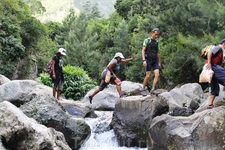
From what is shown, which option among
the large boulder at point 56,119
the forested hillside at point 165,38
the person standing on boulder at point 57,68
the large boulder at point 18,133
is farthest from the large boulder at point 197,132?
the forested hillside at point 165,38

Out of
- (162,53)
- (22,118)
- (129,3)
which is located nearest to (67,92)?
(162,53)

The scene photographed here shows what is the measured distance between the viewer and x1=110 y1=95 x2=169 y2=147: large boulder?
9109 mm

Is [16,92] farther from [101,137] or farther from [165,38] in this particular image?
[165,38]

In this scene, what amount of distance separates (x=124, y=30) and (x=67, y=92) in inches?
675

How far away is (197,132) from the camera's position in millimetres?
6879

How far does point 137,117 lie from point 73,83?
1041 centimetres

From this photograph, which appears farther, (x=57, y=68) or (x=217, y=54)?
(x=57, y=68)

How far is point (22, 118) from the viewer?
14.0 ft

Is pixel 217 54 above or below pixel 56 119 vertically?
above

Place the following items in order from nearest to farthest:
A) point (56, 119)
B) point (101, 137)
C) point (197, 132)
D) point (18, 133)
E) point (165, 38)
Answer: point (18, 133) < point (197, 132) < point (56, 119) < point (101, 137) < point (165, 38)

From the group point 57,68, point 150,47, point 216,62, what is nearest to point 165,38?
point 57,68

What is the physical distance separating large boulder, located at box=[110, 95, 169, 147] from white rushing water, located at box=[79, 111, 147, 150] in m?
0.28

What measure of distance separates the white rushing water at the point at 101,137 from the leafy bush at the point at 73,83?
7817mm

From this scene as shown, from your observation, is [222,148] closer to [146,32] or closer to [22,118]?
[22,118]
